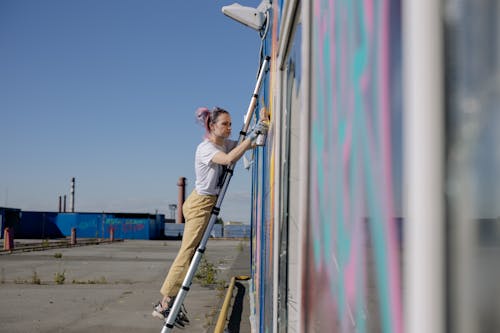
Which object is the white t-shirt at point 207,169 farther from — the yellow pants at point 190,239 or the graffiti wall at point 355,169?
the graffiti wall at point 355,169

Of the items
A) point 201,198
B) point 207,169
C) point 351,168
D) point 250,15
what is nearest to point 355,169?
point 351,168

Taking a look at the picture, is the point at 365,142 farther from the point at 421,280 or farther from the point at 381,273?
the point at 421,280

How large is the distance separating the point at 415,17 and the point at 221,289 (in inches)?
414

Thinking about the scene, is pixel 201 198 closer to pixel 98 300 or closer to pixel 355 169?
pixel 355 169

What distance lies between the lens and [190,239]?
455 cm

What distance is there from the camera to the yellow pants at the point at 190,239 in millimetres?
4508

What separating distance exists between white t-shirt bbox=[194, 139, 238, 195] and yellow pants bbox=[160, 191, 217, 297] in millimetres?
72

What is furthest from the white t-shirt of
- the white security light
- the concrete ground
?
the concrete ground

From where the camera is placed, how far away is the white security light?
593 cm

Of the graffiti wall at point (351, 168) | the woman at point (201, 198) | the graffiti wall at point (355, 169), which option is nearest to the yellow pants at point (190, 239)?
the woman at point (201, 198)

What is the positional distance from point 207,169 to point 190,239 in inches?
22.3

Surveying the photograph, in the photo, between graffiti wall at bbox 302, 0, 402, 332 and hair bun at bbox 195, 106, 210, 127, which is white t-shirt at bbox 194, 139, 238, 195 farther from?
graffiti wall at bbox 302, 0, 402, 332

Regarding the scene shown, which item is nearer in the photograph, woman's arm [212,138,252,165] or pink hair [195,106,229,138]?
woman's arm [212,138,252,165]

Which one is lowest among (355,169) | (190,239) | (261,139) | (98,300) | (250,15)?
(98,300)
